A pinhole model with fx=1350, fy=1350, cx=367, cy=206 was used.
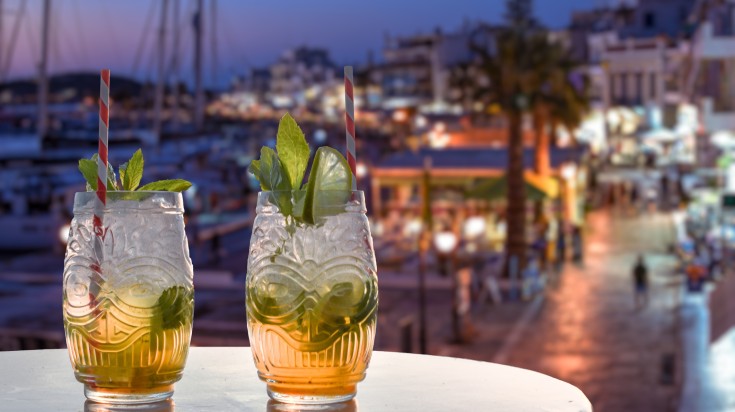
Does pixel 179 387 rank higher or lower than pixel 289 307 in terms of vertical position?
lower

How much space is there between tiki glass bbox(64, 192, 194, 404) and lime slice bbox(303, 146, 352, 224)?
1.01 ft

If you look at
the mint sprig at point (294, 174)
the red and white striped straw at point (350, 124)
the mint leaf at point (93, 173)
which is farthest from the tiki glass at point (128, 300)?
the red and white striped straw at point (350, 124)

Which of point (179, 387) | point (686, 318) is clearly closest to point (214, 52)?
point (686, 318)

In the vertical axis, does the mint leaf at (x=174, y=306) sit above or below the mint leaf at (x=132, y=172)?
below

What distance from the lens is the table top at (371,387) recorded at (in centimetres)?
277

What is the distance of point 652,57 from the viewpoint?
75188 millimetres

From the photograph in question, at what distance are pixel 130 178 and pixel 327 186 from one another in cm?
49

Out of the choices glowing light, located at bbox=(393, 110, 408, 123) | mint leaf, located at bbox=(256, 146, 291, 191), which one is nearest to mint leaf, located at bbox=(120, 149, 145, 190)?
mint leaf, located at bbox=(256, 146, 291, 191)

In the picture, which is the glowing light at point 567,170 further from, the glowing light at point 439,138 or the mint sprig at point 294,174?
the mint sprig at point 294,174

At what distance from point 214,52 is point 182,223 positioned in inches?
2781

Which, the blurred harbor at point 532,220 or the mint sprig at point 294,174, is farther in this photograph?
the blurred harbor at point 532,220

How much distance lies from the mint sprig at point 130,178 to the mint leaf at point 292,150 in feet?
0.77

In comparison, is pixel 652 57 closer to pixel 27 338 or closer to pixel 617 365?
pixel 617 365

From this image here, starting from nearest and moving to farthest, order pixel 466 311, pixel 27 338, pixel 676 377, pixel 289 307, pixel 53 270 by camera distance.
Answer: pixel 289 307 → pixel 27 338 → pixel 676 377 → pixel 466 311 → pixel 53 270
